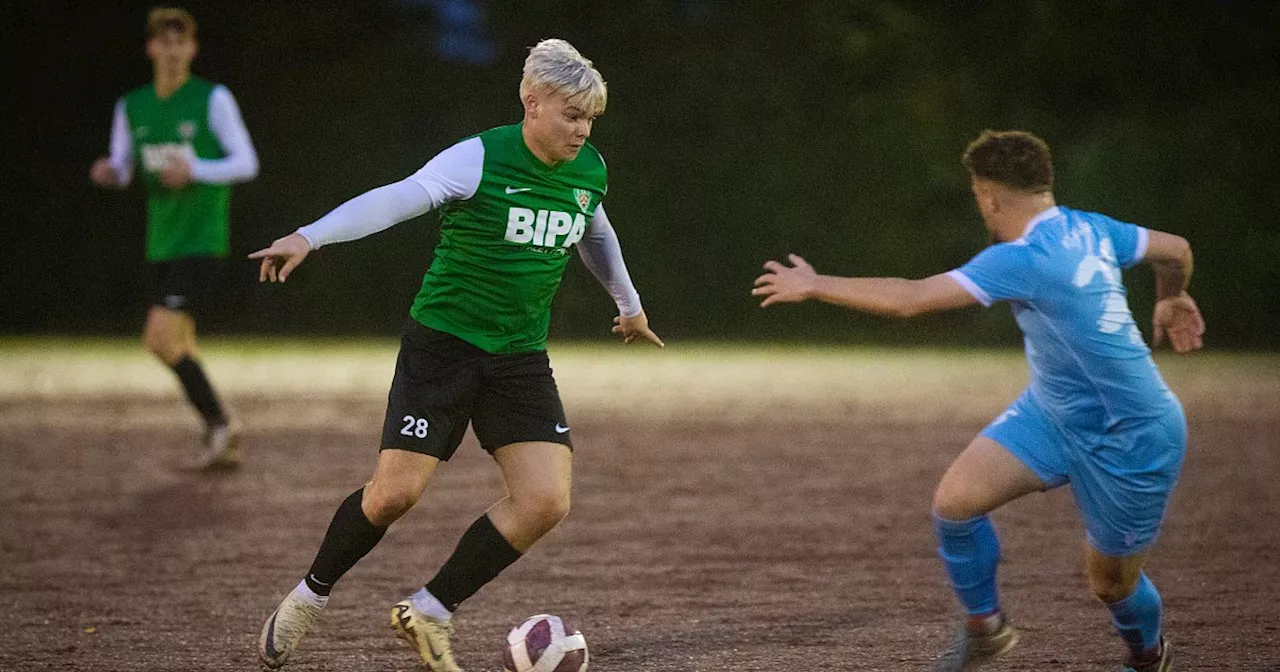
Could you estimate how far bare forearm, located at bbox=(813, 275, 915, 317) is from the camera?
13.3 feet

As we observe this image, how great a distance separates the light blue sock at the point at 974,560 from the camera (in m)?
4.43

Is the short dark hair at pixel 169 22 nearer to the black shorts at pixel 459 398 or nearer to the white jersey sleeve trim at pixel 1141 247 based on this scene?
the black shorts at pixel 459 398

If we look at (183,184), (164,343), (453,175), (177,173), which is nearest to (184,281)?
(164,343)

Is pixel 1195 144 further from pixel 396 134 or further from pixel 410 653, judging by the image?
pixel 410 653

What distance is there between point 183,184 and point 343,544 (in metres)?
4.46

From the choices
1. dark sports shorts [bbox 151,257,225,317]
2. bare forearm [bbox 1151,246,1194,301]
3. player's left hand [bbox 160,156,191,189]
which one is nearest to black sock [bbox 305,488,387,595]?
bare forearm [bbox 1151,246,1194,301]

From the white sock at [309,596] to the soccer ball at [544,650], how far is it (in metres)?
0.57

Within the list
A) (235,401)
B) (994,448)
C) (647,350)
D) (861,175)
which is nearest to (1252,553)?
(994,448)

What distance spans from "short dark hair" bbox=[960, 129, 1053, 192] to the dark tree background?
16207mm

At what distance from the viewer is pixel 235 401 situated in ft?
40.8

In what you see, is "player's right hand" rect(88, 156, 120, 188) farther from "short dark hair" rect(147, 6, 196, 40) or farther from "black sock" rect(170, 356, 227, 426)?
"black sock" rect(170, 356, 227, 426)

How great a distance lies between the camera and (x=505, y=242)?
15.3ft

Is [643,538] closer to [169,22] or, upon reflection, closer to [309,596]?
[309,596]

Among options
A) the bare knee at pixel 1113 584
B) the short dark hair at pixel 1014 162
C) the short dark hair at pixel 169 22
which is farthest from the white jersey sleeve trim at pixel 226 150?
the bare knee at pixel 1113 584
